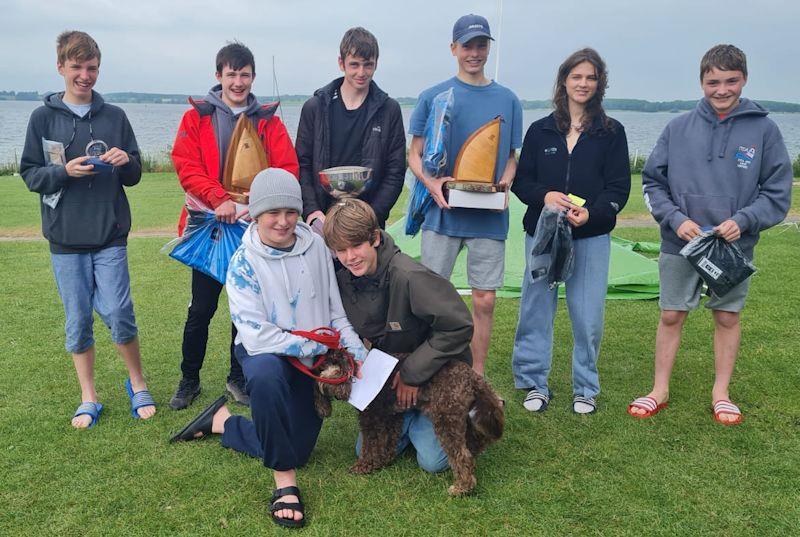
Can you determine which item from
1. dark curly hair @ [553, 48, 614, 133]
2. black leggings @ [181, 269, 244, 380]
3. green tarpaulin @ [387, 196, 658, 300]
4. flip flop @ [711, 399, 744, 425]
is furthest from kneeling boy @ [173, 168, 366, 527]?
green tarpaulin @ [387, 196, 658, 300]

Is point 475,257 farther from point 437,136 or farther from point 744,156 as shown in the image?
point 744,156

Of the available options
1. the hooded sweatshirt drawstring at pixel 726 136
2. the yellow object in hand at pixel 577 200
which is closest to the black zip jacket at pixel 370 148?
the yellow object in hand at pixel 577 200

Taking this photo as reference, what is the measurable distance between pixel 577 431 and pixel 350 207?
1.70 m

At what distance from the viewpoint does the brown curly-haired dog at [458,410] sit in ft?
9.44

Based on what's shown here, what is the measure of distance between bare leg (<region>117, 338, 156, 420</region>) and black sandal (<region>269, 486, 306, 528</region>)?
1.23 meters

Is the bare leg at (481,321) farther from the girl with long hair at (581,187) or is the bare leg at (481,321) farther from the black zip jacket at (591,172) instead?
the black zip jacket at (591,172)

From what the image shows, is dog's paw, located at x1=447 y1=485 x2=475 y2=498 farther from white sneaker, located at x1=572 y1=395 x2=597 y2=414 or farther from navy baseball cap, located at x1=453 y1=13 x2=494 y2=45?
navy baseball cap, located at x1=453 y1=13 x2=494 y2=45

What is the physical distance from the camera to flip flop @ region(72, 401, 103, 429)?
11.9 ft

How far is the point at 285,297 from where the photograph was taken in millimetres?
2908

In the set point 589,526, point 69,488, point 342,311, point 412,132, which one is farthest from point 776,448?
point 69,488

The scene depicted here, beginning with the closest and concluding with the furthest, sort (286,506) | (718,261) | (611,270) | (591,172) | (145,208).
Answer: (286,506), (718,261), (591,172), (611,270), (145,208)

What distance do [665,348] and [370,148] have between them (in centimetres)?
199

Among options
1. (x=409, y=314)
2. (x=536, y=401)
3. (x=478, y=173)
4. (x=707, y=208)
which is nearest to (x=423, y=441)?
(x=409, y=314)

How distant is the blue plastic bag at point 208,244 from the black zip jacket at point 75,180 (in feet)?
1.39
